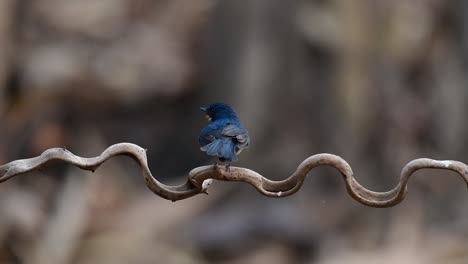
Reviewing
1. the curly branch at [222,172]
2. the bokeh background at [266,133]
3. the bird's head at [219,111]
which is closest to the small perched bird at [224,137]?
the bird's head at [219,111]

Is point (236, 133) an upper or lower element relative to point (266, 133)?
upper

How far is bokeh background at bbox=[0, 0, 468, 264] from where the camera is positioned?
22.9ft

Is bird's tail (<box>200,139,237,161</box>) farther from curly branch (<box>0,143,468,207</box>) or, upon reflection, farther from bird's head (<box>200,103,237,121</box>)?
curly branch (<box>0,143,468,207</box>)

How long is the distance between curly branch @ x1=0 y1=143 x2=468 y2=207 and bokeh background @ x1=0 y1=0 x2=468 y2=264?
4064 millimetres

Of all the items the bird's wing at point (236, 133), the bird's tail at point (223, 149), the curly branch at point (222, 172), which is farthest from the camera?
the bird's wing at point (236, 133)

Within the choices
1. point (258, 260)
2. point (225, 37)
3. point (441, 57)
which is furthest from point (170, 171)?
point (441, 57)

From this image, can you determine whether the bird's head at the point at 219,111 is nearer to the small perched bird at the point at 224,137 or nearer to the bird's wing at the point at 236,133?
the small perched bird at the point at 224,137

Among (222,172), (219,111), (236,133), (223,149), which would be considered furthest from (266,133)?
(222,172)

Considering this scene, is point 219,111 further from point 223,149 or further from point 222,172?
point 222,172

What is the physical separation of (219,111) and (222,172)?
3.04 ft

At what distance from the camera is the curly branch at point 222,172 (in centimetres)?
244

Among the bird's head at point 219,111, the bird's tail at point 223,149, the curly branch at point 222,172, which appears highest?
the curly branch at point 222,172

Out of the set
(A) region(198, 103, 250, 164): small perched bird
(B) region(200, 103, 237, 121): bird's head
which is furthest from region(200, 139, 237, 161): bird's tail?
(B) region(200, 103, 237, 121): bird's head

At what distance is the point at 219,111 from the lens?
3420 mm
